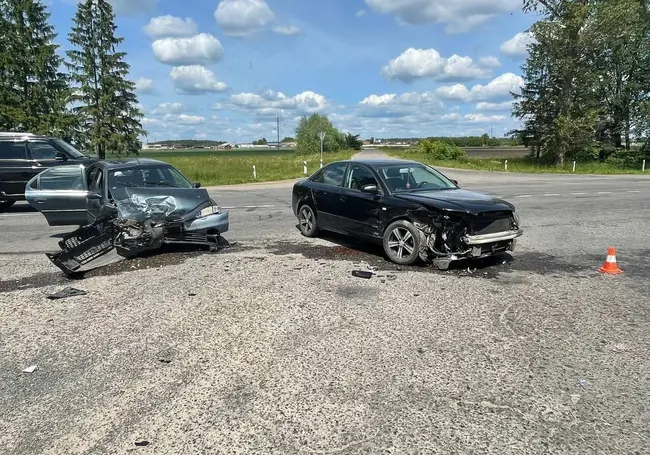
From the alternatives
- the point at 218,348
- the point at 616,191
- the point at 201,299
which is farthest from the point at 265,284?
the point at 616,191

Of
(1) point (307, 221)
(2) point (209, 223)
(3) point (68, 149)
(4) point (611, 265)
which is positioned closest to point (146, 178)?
(2) point (209, 223)

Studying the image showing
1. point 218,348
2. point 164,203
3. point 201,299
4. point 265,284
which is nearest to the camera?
point 218,348

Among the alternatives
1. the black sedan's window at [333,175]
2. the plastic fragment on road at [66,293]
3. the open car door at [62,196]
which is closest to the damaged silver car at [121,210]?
the open car door at [62,196]

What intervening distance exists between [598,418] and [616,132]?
1953 inches

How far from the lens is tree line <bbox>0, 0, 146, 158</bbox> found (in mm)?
32469

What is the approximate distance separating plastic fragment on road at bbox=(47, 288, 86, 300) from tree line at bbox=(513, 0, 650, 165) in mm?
37681

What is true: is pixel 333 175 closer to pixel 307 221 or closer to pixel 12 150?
pixel 307 221

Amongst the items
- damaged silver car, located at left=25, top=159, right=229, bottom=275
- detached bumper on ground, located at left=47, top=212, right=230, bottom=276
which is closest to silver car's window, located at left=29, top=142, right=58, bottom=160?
damaged silver car, located at left=25, top=159, right=229, bottom=275

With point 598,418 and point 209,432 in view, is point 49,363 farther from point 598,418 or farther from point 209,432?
point 598,418

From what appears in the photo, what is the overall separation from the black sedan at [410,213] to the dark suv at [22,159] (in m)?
7.90

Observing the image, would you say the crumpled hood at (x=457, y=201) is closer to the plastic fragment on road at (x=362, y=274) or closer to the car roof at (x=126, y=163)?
the plastic fragment on road at (x=362, y=274)

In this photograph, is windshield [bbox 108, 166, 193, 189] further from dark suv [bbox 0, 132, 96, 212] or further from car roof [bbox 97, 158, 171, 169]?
dark suv [bbox 0, 132, 96, 212]

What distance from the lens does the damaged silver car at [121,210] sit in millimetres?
6746

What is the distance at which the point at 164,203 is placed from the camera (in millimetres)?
7340
